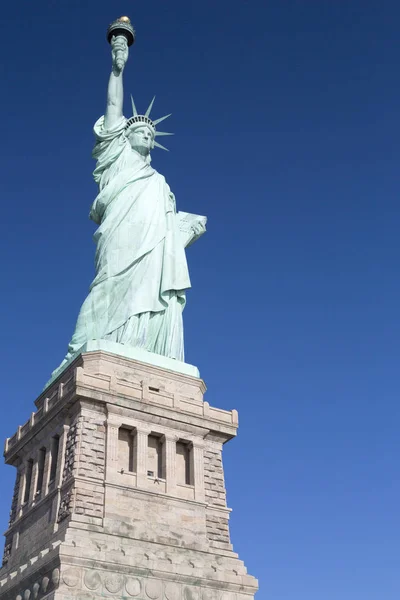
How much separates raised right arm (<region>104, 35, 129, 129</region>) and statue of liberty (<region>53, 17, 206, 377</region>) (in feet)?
0.20

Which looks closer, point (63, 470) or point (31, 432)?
point (63, 470)

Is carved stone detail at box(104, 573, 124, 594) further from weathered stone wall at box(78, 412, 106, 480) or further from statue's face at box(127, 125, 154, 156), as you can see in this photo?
statue's face at box(127, 125, 154, 156)

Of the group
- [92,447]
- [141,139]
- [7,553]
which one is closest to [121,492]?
[92,447]

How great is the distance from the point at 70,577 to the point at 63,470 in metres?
4.37

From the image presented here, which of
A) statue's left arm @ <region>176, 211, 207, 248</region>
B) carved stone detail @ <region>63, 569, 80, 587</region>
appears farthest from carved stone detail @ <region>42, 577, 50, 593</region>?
statue's left arm @ <region>176, 211, 207, 248</region>

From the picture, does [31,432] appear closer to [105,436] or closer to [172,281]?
[105,436]

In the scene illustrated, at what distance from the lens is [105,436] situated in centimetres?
2773

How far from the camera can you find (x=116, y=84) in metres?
39.2

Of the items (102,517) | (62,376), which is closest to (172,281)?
(62,376)

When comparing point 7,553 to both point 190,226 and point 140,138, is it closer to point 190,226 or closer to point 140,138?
point 190,226

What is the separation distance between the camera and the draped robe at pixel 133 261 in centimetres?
3228

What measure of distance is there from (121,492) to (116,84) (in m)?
21.2

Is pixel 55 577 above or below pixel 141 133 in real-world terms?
below

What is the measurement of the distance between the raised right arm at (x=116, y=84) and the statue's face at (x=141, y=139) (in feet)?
3.71
